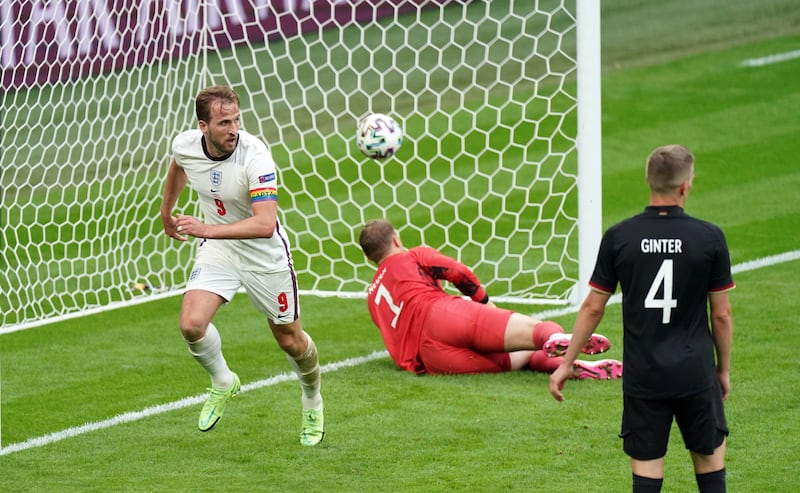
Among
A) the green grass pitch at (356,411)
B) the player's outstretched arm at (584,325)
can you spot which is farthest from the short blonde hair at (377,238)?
the player's outstretched arm at (584,325)

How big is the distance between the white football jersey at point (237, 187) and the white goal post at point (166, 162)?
2668 millimetres

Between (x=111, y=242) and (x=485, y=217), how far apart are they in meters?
3.20

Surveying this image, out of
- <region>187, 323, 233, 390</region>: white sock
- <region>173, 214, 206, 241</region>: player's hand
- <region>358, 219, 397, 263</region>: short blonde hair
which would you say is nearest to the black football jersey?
<region>173, 214, 206, 241</region>: player's hand

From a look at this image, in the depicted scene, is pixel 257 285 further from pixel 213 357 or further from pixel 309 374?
pixel 309 374

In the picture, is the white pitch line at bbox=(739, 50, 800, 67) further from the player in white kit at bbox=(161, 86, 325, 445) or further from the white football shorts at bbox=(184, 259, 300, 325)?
the white football shorts at bbox=(184, 259, 300, 325)

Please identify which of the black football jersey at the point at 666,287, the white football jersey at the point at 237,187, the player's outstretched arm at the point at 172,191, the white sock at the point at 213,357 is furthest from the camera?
the player's outstretched arm at the point at 172,191

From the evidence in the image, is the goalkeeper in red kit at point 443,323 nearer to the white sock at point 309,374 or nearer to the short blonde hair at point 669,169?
the white sock at point 309,374

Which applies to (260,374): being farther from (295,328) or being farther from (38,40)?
(38,40)

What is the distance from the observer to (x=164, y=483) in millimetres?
5891

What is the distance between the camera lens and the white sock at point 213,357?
639 centimetres

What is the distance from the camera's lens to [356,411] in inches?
275

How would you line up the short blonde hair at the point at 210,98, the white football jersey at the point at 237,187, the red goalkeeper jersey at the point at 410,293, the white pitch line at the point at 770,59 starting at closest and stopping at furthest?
the short blonde hair at the point at 210,98, the white football jersey at the point at 237,187, the red goalkeeper jersey at the point at 410,293, the white pitch line at the point at 770,59

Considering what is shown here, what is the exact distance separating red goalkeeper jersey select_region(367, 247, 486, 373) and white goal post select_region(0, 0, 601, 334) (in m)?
1.35

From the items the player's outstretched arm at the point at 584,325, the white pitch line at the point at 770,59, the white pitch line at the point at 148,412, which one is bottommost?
the white pitch line at the point at 148,412
